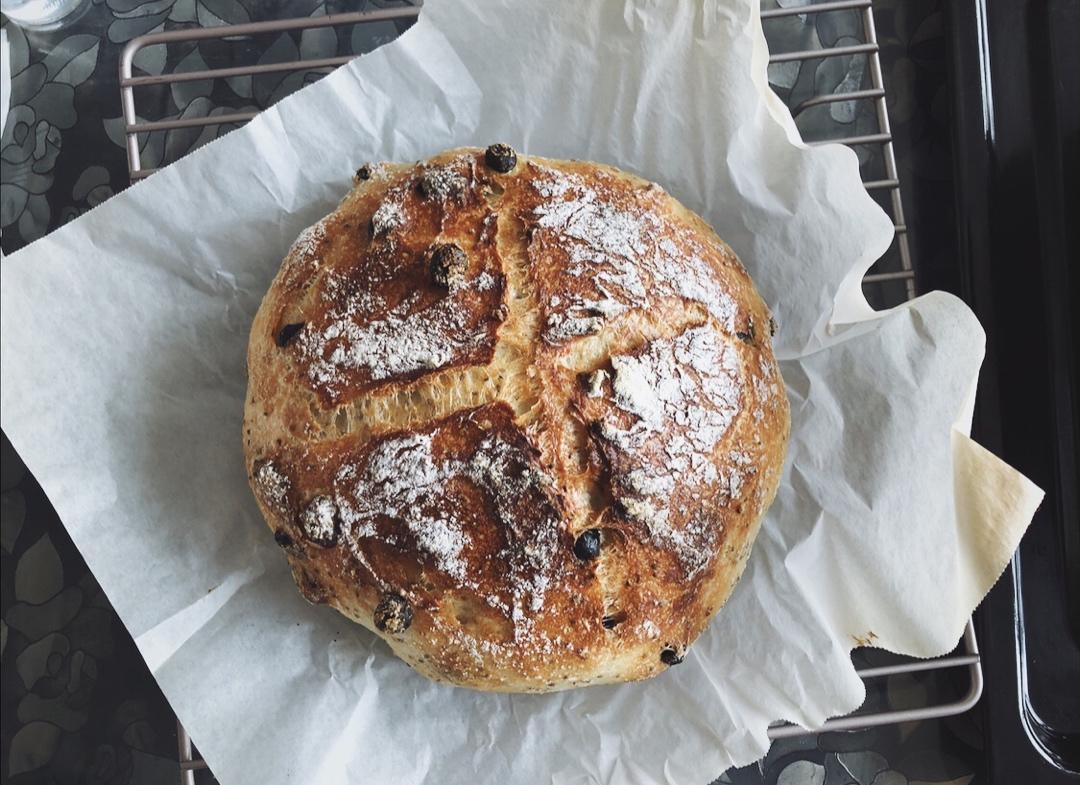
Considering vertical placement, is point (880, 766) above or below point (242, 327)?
below

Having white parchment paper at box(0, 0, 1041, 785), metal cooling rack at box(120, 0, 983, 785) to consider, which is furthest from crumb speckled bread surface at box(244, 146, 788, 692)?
metal cooling rack at box(120, 0, 983, 785)

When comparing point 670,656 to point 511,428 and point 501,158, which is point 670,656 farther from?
point 501,158

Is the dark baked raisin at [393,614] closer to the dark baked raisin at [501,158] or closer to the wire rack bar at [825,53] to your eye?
the dark baked raisin at [501,158]

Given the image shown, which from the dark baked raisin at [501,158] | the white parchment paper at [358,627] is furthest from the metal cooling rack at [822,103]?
the dark baked raisin at [501,158]

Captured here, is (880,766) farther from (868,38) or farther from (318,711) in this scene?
(868,38)

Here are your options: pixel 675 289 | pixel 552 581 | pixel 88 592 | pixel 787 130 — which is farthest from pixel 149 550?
pixel 787 130

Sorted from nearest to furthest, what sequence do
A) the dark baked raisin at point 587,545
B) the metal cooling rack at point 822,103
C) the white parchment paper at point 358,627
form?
the dark baked raisin at point 587,545 → the white parchment paper at point 358,627 → the metal cooling rack at point 822,103

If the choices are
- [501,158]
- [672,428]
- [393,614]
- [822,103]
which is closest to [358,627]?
[393,614]
